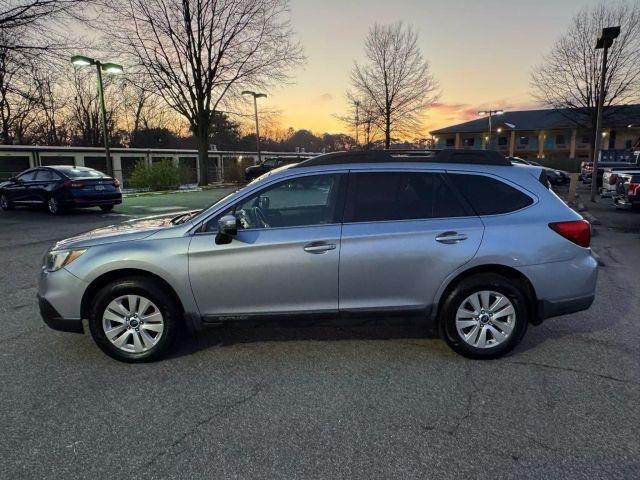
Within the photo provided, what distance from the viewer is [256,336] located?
4.27m

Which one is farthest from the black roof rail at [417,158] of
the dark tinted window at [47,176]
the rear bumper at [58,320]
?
the dark tinted window at [47,176]

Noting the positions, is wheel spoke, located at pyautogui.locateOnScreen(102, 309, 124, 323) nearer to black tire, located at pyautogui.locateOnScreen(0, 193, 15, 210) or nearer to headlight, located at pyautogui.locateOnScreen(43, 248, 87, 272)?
headlight, located at pyautogui.locateOnScreen(43, 248, 87, 272)

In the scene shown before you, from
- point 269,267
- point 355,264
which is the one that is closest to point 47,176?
point 269,267

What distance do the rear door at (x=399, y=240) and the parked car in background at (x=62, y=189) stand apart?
495 inches

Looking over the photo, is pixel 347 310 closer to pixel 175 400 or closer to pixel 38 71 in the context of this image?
pixel 175 400

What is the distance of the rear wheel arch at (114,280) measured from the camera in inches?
143

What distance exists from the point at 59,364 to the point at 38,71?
16.5 meters

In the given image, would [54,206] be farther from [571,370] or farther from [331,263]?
[571,370]

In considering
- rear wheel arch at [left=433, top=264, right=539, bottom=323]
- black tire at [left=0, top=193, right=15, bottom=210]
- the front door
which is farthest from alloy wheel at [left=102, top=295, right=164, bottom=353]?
black tire at [left=0, top=193, right=15, bottom=210]

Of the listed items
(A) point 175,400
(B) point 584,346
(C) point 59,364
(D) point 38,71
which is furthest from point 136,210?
(B) point 584,346

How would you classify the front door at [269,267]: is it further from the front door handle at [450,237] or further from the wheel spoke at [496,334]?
the wheel spoke at [496,334]

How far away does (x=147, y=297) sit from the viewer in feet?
11.8

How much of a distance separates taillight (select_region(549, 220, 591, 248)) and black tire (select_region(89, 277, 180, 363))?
10.7ft

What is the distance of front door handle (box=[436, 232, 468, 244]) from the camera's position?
3.56m
